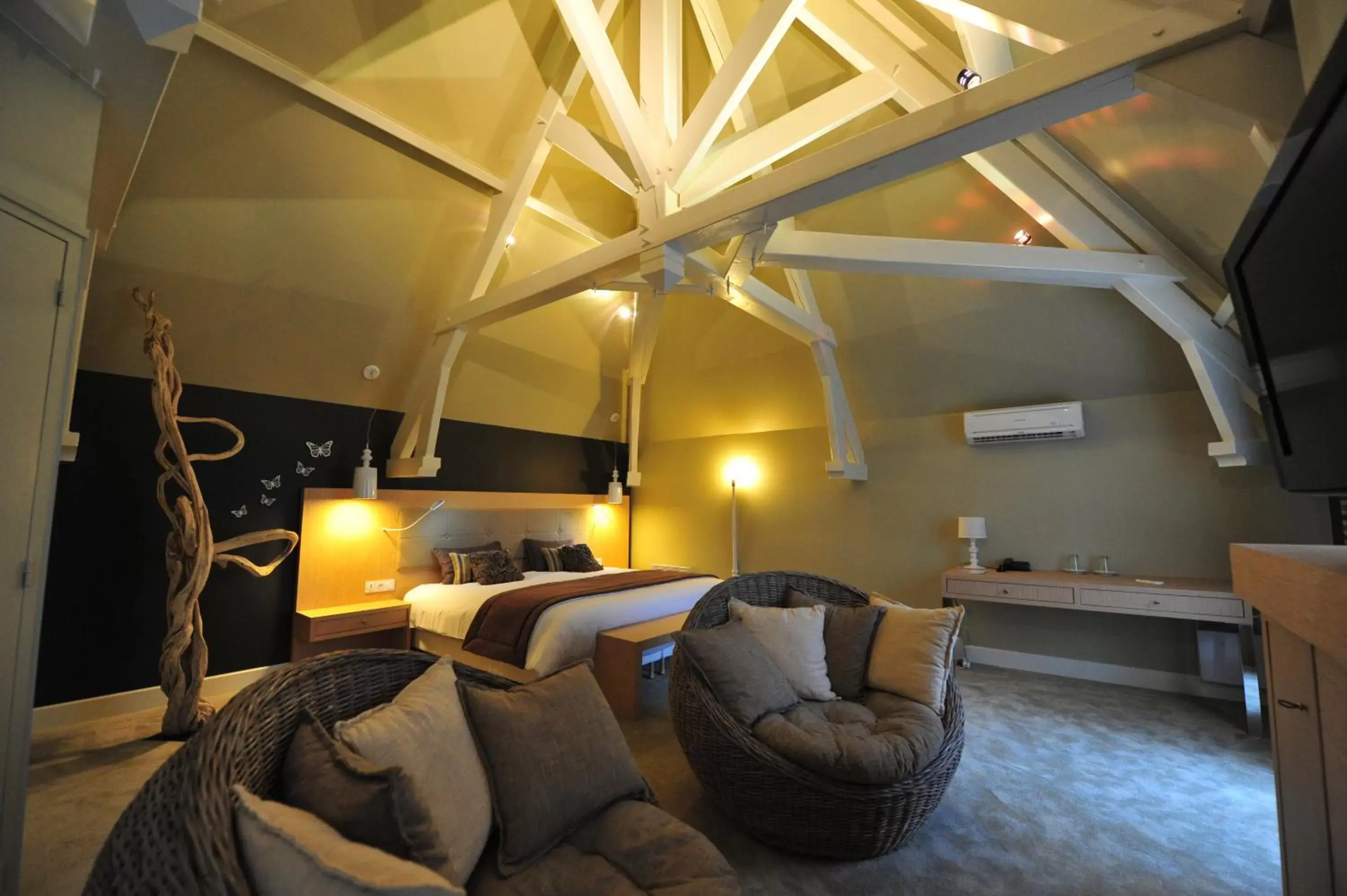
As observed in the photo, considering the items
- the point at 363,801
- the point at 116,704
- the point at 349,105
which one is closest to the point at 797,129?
the point at 349,105

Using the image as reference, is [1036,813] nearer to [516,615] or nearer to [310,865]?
[310,865]

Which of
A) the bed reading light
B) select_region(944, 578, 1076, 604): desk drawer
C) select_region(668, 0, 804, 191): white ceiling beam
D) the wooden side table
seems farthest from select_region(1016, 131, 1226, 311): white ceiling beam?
the bed reading light

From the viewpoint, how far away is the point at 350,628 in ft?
14.1

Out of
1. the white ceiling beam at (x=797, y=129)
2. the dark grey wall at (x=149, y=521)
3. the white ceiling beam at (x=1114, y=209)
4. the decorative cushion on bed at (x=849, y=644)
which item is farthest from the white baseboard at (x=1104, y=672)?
the dark grey wall at (x=149, y=521)

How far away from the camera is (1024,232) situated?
11.7 feet

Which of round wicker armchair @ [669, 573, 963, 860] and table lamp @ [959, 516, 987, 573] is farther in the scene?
table lamp @ [959, 516, 987, 573]

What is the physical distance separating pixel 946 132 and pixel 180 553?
14.0 feet

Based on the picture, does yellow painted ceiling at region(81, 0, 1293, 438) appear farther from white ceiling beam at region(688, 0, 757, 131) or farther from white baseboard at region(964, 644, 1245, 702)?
white baseboard at region(964, 644, 1245, 702)

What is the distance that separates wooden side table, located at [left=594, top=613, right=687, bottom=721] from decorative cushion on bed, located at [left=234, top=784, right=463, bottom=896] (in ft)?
8.17

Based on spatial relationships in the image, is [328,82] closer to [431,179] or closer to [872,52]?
[431,179]

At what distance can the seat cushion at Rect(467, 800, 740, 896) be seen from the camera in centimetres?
129

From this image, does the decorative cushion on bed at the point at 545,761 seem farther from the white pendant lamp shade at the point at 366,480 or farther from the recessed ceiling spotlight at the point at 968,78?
the white pendant lamp shade at the point at 366,480

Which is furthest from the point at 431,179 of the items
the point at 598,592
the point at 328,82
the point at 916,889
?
the point at 916,889

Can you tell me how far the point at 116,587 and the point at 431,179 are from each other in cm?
331
